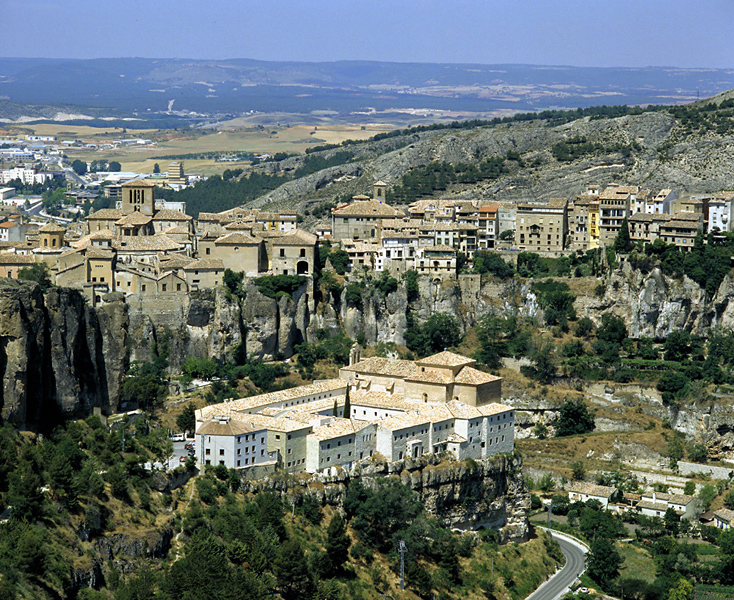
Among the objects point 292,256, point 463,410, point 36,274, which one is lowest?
point 463,410

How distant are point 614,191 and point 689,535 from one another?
3512 centimetres

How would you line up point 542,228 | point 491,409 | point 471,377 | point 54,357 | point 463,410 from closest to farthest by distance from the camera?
1. point 54,357
2. point 463,410
3. point 491,409
4. point 471,377
5. point 542,228

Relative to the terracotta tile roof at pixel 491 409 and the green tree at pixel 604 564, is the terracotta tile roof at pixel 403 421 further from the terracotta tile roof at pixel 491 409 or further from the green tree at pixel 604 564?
the green tree at pixel 604 564

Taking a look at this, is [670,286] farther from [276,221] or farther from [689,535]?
[276,221]

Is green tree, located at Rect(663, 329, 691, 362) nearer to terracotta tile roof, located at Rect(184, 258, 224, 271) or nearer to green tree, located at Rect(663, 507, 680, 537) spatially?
green tree, located at Rect(663, 507, 680, 537)

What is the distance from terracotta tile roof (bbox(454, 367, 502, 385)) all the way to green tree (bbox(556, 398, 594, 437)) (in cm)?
1432

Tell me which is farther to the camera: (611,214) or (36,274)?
(611,214)

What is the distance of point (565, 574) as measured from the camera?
64.5 m

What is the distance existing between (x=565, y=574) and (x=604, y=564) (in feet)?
7.60

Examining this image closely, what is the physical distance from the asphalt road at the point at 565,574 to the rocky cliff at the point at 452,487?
107 inches

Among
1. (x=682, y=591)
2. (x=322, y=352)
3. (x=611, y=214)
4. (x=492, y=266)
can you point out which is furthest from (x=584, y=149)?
(x=682, y=591)

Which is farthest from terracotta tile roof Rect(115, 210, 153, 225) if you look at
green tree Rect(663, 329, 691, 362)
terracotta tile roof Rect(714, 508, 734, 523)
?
terracotta tile roof Rect(714, 508, 734, 523)

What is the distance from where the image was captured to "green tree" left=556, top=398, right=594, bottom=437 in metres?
80.6

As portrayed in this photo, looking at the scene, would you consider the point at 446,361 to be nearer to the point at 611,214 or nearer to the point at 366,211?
the point at 366,211
